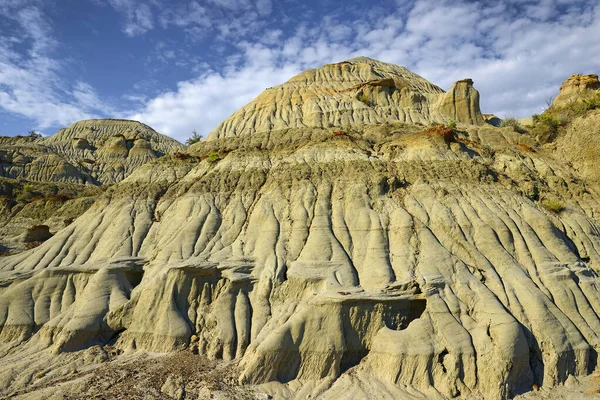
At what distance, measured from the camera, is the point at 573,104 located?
3052 cm

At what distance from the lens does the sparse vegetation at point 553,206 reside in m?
21.8

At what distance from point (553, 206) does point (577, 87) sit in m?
Answer: 22.5

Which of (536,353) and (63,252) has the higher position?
(63,252)

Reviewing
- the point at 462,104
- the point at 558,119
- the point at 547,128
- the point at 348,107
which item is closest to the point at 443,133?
the point at 547,128

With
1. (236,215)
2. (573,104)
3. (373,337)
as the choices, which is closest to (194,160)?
(236,215)

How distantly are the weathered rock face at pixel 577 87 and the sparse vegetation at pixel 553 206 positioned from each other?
60.7 ft

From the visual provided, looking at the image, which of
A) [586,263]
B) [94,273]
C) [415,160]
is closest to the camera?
[586,263]

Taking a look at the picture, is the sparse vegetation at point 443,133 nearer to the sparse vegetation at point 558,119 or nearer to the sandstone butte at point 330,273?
the sandstone butte at point 330,273

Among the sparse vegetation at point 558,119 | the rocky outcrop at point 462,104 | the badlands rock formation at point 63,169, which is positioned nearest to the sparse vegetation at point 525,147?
the sparse vegetation at point 558,119

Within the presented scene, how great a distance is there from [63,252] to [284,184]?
1377 centimetres

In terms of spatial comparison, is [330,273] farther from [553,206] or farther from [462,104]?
[462,104]

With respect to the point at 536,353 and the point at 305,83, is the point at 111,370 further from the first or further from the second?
the point at 305,83

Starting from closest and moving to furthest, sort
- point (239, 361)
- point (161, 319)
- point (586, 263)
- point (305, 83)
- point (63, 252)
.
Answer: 1. point (239, 361)
2. point (161, 319)
3. point (586, 263)
4. point (63, 252)
5. point (305, 83)

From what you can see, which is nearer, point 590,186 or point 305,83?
point 590,186
